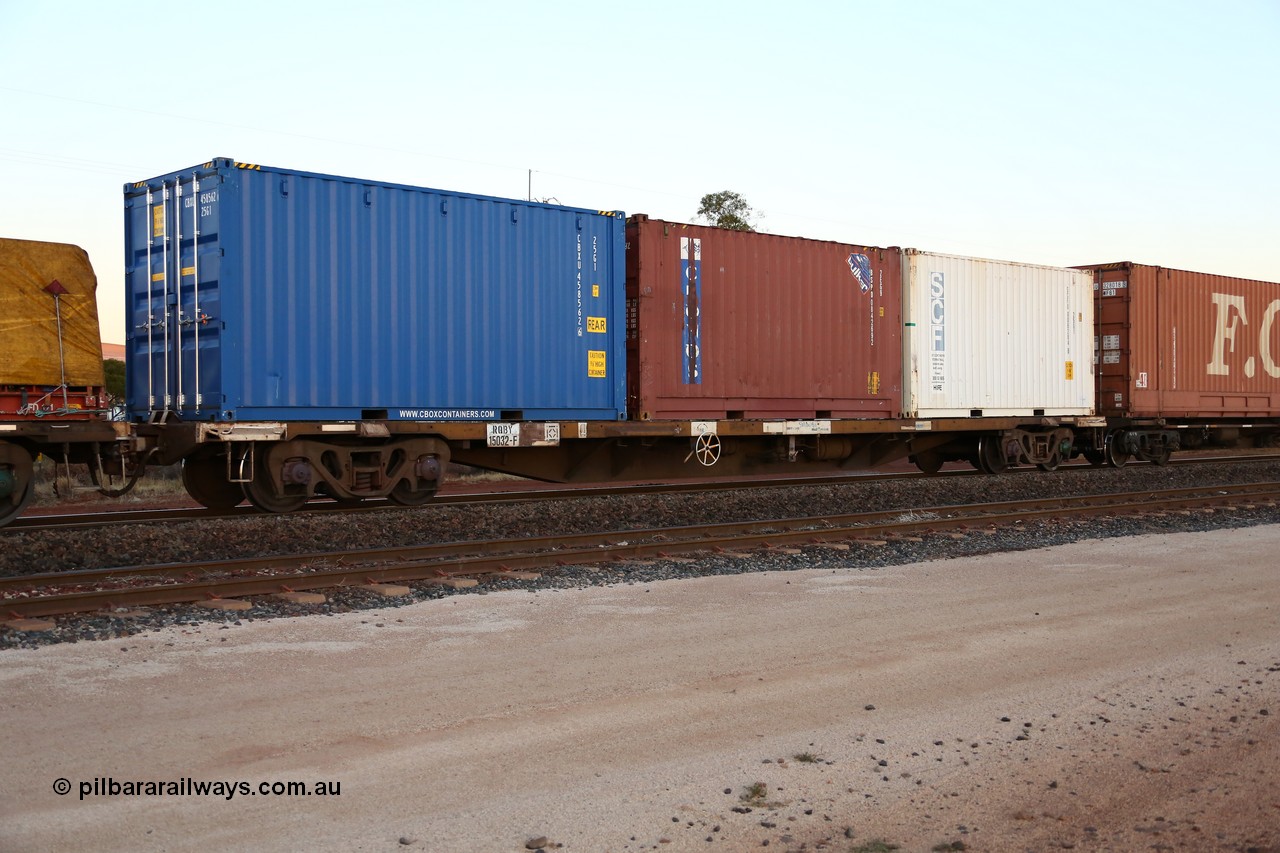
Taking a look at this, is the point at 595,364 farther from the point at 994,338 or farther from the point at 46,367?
the point at 994,338

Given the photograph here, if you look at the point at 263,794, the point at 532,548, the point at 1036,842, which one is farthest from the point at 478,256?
the point at 1036,842

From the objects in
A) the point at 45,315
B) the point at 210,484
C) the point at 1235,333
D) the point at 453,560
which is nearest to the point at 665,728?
the point at 453,560

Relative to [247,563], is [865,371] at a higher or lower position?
higher

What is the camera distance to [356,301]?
479 inches

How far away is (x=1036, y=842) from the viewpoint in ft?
13.0

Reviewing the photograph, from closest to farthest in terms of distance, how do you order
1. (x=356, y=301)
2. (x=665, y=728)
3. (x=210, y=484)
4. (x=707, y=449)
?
(x=665, y=728), (x=356, y=301), (x=210, y=484), (x=707, y=449)

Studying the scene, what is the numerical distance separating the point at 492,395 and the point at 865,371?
20.7 ft

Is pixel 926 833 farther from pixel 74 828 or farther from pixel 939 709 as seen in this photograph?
pixel 74 828

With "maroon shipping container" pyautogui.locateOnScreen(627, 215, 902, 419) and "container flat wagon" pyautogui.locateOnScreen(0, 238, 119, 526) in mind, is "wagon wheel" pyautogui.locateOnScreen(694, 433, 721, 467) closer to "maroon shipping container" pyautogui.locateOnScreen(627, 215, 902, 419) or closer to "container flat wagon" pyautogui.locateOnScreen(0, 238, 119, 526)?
"maroon shipping container" pyautogui.locateOnScreen(627, 215, 902, 419)

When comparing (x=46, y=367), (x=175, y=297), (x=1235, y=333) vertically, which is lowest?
(x=46, y=367)

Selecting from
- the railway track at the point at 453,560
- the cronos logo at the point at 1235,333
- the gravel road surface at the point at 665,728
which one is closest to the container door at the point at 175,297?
the railway track at the point at 453,560

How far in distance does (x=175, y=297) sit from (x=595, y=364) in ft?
16.2

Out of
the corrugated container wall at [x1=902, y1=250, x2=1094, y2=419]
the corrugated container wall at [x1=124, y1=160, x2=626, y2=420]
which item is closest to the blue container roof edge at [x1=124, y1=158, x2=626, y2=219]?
the corrugated container wall at [x1=124, y1=160, x2=626, y2=420]

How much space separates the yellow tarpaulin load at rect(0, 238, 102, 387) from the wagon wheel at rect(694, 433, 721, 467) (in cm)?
744
